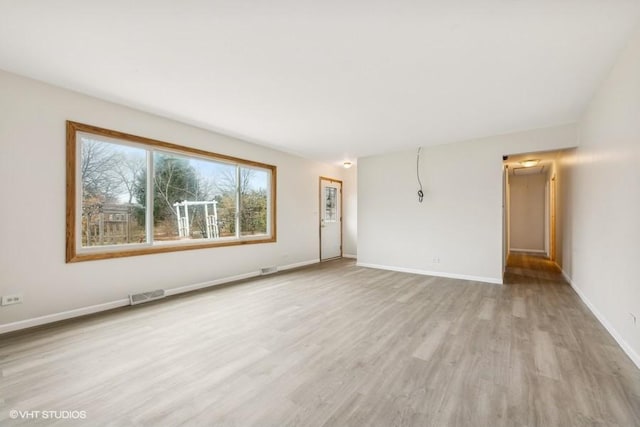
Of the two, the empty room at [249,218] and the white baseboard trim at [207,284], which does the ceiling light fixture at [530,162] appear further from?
the white baseboard trim at [207,284]

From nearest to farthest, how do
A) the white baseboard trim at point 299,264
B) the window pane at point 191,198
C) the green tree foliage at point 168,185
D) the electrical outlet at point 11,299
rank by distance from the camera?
the electrical outlet at point 11,299 < the green tree foliage at point 168,185 < the window pane at point 191,198 < the white baseboard trim at point 299,264

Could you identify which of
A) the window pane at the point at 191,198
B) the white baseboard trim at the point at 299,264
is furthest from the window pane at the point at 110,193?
the white baseboard trim at the point at 299,264

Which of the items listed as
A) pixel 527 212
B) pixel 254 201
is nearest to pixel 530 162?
pixel 527 212

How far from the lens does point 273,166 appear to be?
18.2 ft

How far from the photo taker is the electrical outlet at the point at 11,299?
2.60 metres

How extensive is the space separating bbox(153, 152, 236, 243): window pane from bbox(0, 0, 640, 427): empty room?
3 cm

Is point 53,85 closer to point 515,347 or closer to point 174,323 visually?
point 174,323

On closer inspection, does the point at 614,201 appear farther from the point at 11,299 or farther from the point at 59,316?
the point at 11,299

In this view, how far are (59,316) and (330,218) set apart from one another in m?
5.42

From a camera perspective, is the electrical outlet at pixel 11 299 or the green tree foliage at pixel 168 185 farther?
the green tree foliage at pixel 168 185

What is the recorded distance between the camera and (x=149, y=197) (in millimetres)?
3707

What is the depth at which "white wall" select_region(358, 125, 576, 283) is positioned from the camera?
4574mm

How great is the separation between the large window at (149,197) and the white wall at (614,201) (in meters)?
4.78

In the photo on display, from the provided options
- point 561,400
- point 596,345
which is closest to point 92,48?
point 561,400
